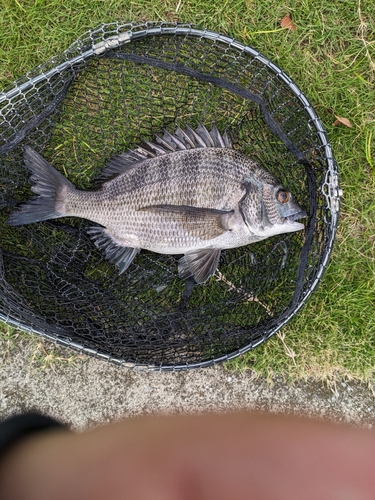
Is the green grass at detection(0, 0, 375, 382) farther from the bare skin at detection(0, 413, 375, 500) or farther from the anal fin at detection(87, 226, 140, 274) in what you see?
the anal fin at detection(87, 226, 140, 274)

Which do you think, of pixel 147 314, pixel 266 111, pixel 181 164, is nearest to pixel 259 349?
pixel 147 314

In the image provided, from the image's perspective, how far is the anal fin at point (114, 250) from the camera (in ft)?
7.75

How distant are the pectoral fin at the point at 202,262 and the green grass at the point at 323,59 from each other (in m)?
0.69

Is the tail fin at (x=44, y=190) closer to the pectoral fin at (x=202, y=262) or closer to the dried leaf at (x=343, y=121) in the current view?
the pectoral fin at (x=202, y=262)

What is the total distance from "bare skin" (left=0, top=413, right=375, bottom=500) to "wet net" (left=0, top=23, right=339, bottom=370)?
58 centimetres

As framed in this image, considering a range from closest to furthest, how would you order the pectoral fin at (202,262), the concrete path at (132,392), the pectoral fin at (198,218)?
1. the pectoral fin at (198,218)
2. the pectoral fin at (202,262)
3. the concrete path at (132,392)

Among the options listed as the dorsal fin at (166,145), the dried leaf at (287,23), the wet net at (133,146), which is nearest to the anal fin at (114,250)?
the wet net at (133,146)

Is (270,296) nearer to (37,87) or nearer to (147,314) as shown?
(147,314)

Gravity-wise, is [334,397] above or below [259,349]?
below

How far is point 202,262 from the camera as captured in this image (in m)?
2.26

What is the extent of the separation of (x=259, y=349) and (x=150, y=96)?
1.67 meters

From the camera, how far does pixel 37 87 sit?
230 centimetres

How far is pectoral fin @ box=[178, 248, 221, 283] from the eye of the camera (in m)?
2.25

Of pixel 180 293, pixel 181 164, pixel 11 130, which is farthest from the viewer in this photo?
pixel 180 293
